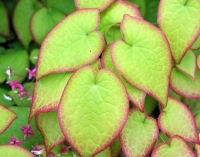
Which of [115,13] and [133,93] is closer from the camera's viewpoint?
[133,93]

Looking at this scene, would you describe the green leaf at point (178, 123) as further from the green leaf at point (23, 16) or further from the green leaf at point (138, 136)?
the green leaf at point (23, 16)

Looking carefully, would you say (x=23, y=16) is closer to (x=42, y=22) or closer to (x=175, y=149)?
(x=42, y=22)

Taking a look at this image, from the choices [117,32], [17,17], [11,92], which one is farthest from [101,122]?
[17,17]

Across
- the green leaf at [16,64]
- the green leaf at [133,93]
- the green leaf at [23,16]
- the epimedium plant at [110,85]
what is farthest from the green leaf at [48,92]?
the green leaf at [23,16]

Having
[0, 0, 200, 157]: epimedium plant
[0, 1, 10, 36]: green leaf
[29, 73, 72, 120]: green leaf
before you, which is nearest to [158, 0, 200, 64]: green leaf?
[0, 0, 200, 157]: epimedium plant

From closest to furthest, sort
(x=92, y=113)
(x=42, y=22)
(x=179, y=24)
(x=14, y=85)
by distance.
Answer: (x=92, y=113) < (x=179, y=24) < (x=14, y=85) < (x=42, y=22)

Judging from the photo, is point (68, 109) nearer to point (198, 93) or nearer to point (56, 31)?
point (56, 31)

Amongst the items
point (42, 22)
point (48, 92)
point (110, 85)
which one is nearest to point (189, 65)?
point (110, 85)
